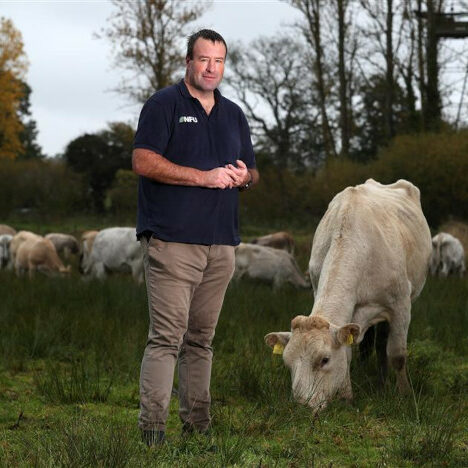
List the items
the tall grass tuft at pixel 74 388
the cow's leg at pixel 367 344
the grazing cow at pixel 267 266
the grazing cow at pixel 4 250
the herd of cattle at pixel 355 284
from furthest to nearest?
the grazing cow at pixel 4 250, the grazing cow at pixel 267 266, the cow's leg at pixel 367 344, the tall grass tuft at pixel 74 388, the herd of cattle at pixel 355 284

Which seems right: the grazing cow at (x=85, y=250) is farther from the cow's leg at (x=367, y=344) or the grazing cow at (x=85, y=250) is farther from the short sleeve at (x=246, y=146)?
the short sleeve at (x=246, y=146)

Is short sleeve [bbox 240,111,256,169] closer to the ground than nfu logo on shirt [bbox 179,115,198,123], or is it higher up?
closer to the ground

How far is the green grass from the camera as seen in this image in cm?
439

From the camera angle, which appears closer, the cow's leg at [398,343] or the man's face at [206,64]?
the man's face at [206,64]

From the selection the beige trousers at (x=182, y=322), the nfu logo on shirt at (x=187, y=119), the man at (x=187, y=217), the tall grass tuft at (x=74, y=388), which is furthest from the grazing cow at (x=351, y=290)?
the nfu logo on shirt at (x=187, y=119)

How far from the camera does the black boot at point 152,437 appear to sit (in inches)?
179

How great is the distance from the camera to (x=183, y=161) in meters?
4.79

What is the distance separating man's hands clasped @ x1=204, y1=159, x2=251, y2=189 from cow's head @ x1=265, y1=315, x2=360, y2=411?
1.39 m

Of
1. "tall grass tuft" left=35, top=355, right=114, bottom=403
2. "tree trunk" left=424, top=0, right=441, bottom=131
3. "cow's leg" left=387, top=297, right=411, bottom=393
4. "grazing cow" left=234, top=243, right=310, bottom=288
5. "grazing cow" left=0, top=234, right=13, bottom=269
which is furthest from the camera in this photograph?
"tree trunk" left=424, top=0, right=441, bottom=131

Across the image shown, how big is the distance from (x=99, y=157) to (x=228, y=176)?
43023 mm

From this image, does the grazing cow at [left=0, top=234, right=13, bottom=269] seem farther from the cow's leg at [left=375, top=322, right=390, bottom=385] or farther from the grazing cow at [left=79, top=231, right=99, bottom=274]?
the cow's leg at [left=375, top=322, right=390, bottom=385]

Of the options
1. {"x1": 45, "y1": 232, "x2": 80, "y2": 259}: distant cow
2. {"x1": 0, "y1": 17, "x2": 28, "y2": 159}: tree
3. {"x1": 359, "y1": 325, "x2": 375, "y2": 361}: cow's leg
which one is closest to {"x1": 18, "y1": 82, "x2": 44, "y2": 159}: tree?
{"x1": 0, "y1": 17, "x2": 28, "y2": 159}: tree

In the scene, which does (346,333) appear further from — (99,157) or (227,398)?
(99,157)

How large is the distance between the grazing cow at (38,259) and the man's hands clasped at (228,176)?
16165 millimetres
